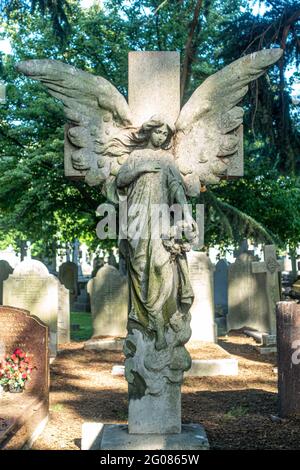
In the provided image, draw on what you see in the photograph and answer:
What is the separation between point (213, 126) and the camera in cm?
530

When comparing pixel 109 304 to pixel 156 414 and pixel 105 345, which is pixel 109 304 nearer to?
pixel 105 345

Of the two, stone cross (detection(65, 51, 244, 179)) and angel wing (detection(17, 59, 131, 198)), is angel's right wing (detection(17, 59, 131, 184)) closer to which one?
angel wing (detection(17, 59, 131, 198))

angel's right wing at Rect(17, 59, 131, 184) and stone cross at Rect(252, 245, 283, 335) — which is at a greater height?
angel's right wing at Rect(17, 59, 131, 184)

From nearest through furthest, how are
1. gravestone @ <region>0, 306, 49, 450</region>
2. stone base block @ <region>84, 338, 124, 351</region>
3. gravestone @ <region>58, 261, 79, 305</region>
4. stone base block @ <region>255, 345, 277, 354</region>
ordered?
gravestone @ <region>0, 306, 49, 450</region> → stone base block @ <region>255, 345, 277, 354</region> → stone base block @ <region>84, 338, 124, 351</region> → gravestone @ <region>58, 261, 79, 305</region>

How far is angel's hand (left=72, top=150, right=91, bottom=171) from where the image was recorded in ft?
17.1

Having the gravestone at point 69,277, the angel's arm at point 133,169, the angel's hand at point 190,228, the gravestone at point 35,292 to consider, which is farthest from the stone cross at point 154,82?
the gravestone at point 69,277

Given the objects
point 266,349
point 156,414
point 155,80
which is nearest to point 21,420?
point 156,414

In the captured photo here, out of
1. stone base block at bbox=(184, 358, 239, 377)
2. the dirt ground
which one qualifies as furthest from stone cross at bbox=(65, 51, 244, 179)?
stone base block at bbox=(184, 358, 239, 377)

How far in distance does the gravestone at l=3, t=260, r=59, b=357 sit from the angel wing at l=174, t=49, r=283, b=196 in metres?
6.94

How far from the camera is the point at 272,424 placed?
650 centimetres

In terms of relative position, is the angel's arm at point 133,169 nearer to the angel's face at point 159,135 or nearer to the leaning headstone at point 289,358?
the angel's face at point 159,135

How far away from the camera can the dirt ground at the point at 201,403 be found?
604cm

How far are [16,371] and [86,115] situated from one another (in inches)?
130

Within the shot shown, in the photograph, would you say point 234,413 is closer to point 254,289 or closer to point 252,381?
point 252,381
